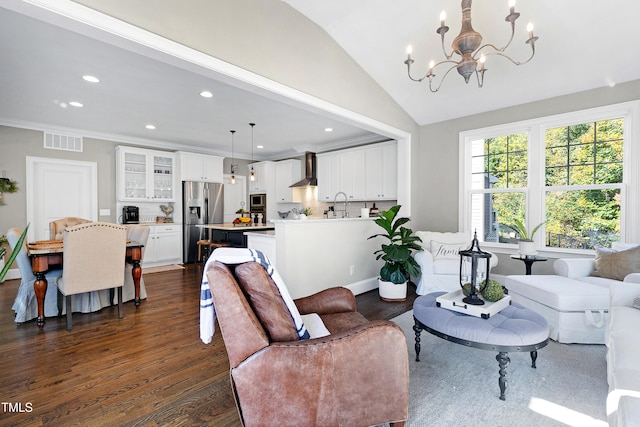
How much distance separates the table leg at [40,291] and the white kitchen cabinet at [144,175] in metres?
3.17

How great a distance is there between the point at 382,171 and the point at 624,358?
4311 mm

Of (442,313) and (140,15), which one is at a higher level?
(140,15)

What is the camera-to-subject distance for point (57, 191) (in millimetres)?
5309

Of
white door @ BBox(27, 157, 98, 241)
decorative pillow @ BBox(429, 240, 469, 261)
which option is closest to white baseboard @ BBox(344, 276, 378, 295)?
decorative pillow @ BBox(429, 240, 469, 261)

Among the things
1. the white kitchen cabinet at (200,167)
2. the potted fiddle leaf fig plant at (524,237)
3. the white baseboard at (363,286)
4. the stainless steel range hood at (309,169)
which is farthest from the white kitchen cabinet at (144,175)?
the potted fiddle leaf fig plant at (524,237)

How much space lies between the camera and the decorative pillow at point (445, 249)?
3935 millimetres

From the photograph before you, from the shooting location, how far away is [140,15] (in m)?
1.95

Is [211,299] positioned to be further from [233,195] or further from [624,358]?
Answer: [233,195]

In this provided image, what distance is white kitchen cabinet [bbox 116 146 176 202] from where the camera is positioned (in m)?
5.79

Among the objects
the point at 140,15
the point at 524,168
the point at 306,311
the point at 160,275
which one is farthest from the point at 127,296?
the point at 524,168

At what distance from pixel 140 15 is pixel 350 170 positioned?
175 inches

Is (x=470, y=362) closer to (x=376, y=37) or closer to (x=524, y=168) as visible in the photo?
(x=524, y=168)

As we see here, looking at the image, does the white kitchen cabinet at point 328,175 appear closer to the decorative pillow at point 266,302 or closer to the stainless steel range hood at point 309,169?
the stainless steel range hood at point 309,169

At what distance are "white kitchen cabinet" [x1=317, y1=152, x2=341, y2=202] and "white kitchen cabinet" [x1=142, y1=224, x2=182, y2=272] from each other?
3167 mm
